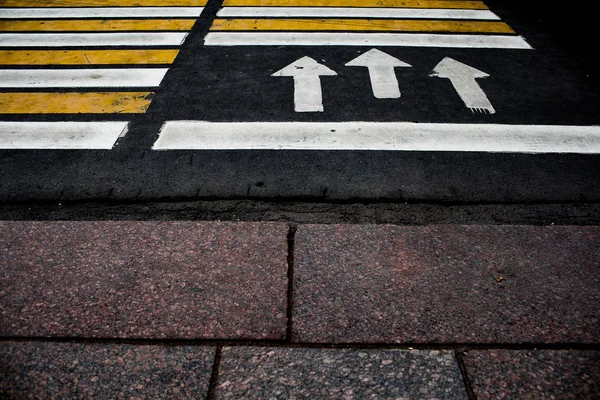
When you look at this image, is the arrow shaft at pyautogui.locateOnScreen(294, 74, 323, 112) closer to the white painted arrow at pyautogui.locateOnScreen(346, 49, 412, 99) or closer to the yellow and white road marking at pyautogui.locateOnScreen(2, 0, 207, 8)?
the white painted arrow at pyautogui.locateOnScreen(346, 49, 412, 99)

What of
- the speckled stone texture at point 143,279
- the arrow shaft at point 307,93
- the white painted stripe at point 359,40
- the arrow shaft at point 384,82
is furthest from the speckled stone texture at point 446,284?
the white painted stripe at point 359,40

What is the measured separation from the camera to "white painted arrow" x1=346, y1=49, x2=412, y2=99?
5152mm

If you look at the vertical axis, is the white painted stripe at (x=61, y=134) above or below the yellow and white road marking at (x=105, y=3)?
below

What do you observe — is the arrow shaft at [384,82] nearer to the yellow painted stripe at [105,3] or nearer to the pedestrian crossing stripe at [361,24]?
the pedestrian crossing stripe at [361,24]

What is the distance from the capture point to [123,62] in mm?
5871

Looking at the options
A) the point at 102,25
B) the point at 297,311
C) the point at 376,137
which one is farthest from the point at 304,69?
the point at 297,311

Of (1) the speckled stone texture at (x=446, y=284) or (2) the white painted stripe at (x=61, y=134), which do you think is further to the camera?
(2) the white painted stripe at (x=61, y=134)

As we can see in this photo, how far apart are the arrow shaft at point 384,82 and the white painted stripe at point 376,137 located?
625mm

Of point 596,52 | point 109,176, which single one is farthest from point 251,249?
point 596,52

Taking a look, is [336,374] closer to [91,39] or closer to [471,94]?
[471,94]

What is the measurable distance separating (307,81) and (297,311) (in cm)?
334

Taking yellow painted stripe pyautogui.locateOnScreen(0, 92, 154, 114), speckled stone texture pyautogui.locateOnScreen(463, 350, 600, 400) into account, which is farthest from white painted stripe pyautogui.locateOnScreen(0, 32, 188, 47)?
speckled stone texture pyautogui.locateOnScreen(463, 350, 600, 400)

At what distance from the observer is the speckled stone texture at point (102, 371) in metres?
2.24

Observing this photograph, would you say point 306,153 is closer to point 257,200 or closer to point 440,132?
point 257,200
